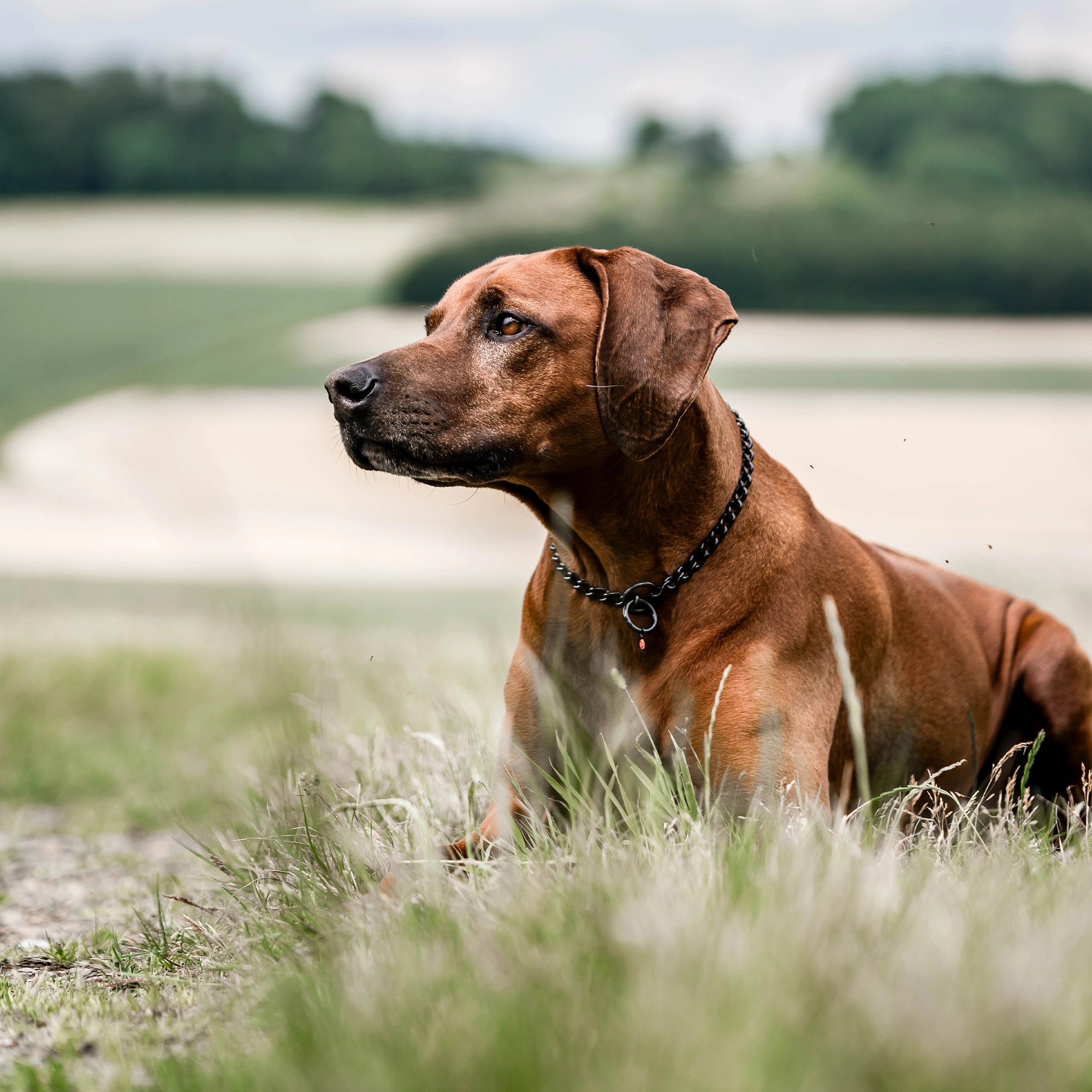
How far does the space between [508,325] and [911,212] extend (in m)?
30.2

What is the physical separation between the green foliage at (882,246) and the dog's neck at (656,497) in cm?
2264

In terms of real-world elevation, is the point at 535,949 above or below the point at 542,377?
below

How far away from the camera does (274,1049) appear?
1834mm

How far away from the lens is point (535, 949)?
189 cm

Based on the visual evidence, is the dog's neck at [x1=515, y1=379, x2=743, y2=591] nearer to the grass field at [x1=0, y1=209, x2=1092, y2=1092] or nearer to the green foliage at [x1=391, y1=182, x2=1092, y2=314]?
the grass field at [x1=0, y1=209, x2=1092, y2=1092]

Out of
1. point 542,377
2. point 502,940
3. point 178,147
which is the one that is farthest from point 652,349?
point 178,147

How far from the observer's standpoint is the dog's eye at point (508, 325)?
284 centimetres

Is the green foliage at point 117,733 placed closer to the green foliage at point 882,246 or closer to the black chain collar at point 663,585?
the black chain collar at point 663,585

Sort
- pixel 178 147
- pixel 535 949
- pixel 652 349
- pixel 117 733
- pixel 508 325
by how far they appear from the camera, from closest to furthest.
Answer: pixel 535 949 < pixel 652 349 < pixel 508 325 < pixel 117 733 < pixel 178 147

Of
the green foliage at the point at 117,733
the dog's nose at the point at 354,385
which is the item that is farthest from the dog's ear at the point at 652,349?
the green foliage at the point at 117,733

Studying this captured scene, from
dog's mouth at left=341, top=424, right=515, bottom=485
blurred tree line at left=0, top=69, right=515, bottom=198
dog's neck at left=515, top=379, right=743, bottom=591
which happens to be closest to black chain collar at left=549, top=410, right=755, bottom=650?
dog's neck at left=515, top=379, right=743, bottom=591

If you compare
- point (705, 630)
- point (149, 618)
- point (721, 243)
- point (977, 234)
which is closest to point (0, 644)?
point (149, 618)

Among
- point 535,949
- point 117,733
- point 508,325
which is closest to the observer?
point 535,949

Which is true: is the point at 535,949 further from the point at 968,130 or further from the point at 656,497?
the point at 968,130
